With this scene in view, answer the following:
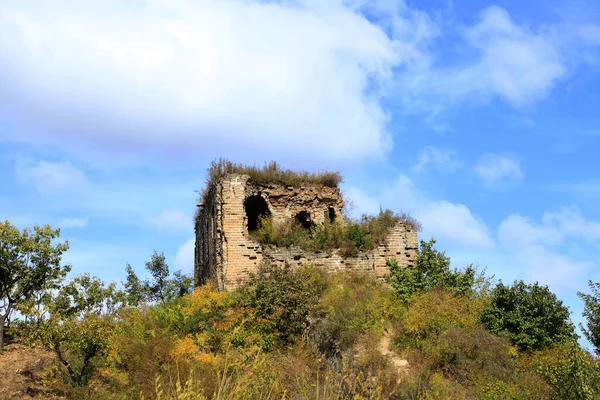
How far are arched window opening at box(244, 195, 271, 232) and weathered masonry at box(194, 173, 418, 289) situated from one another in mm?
41

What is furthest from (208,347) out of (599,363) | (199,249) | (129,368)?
(199,249)

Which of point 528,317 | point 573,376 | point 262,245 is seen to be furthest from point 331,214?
point 573,376

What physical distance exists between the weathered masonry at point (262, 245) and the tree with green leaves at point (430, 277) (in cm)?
163

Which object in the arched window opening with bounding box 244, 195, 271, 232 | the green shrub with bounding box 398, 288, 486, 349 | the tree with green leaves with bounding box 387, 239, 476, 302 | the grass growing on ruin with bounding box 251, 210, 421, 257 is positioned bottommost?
the green shrub with bounding box 398, 288, 486, 349

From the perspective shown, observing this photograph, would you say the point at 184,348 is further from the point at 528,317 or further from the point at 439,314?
the point at 528,317

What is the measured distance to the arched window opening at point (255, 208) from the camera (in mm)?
20531

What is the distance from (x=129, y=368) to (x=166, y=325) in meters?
2.37

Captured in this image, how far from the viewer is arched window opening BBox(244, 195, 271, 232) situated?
20531 mm

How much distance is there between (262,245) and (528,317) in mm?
8392

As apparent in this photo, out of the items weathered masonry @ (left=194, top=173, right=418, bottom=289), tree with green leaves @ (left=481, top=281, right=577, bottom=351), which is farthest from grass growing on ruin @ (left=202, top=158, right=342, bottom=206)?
tree with green leaves @ (left=481, top=281, right=577, bottom=351)

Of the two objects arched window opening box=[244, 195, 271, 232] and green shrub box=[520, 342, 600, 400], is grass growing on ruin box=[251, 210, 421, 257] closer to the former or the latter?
arched window opening box=[244, 195, 271, 232]

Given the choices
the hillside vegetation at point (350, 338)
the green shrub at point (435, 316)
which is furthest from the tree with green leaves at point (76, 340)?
the green shrub at point (435, 316)

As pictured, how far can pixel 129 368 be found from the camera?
41.7 feet

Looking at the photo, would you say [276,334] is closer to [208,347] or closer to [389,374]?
[208,347]
